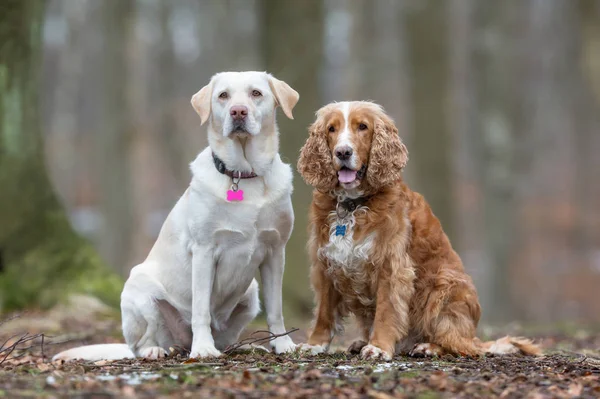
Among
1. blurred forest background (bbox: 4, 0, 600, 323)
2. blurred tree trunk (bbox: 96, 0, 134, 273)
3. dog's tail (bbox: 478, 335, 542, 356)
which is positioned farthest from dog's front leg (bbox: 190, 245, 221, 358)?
blurred tree trunk (bbox: 96, 0, 134, 273)

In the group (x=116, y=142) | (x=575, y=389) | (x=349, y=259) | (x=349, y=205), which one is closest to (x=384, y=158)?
(x=349, y=205)

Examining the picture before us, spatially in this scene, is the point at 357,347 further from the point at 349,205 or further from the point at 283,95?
the point at 283,95

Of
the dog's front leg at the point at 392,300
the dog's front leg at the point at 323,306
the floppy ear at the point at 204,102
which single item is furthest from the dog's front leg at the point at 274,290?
the floppy ear at the point at 204,102

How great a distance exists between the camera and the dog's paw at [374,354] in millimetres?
5828

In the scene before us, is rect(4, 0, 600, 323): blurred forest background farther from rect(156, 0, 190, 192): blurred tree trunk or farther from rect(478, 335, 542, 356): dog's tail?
rect(478, 335, 542, 356): dog's tail

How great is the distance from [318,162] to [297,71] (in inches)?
229

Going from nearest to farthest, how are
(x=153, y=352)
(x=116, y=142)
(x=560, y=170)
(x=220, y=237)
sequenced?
(x=220, y=237) < (x=153, y=352) < (x=116, y=142) < (x=560, y=170)

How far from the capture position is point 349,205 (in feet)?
20.3

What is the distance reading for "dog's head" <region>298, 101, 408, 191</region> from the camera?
6055mm

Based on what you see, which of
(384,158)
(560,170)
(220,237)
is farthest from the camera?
(560,170)

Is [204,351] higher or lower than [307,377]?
lower

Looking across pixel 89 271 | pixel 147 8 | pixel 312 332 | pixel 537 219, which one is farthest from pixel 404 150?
pixel 537 219

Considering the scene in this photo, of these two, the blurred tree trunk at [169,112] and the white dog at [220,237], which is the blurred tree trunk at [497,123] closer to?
the blurred tree trunk at [169,112]

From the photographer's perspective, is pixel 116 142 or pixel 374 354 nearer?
pixel 374 354
